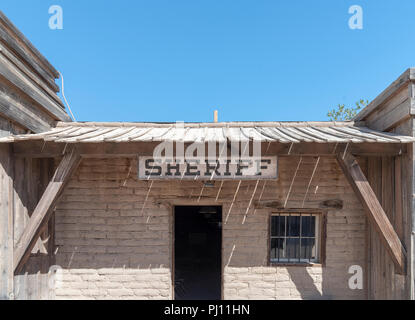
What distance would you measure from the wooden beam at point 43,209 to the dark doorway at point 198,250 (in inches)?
156

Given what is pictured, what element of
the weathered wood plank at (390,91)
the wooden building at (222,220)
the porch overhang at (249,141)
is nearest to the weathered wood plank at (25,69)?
the wooden building at (222,220)

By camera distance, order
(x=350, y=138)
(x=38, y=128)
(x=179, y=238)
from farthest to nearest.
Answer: (x=179, y=238) < (x=38, y=128) < (x=350, y=138)

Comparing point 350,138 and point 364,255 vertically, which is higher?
point 350,138

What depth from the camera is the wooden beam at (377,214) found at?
10.7 feet

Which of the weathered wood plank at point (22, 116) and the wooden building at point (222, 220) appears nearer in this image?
the weathered wood plank at point (22, 116)

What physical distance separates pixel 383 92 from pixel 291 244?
3.40m

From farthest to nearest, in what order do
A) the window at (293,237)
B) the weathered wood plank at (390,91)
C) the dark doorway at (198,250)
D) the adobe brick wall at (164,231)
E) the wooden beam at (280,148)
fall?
the dark doorway at (198,250)
the window at (293,237)
the adobe brick wall at (164,231)
the wooden beam at (280,148)
the weathered wood plank at (390,91)

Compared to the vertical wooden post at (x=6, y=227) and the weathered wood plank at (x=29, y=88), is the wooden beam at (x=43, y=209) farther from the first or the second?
the weathered wood plank at (x=29, y=88)

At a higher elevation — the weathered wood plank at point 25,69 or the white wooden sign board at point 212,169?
the weathered wood plank at point 25,69

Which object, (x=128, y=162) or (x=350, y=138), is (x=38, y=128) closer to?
(x=128, y=162)

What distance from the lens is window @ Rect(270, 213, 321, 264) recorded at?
4.48 metres

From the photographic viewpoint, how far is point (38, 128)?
4027 mm

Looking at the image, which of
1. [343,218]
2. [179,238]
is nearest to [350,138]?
[343,218]
